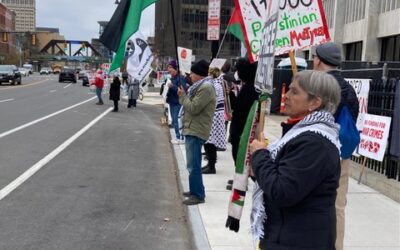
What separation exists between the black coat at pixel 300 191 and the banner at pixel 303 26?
93.1 inches

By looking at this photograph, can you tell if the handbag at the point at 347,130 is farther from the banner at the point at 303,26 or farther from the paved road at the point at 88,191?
the paved road at the point at 88,191

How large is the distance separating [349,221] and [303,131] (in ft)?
12.5

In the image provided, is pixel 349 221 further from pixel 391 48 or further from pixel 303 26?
pixel 391 48

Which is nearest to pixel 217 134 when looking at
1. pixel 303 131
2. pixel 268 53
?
pixel 268 53

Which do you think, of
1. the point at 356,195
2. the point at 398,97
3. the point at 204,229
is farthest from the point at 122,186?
the point at 398,97

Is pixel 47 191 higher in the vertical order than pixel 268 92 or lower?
lower

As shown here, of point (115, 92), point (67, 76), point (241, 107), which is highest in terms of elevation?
point (241, 107)

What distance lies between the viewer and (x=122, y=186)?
26.2 ft

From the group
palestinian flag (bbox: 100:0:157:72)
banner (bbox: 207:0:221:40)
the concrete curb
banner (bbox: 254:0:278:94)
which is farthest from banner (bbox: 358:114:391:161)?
banner (bbox: 207:0:221:40)

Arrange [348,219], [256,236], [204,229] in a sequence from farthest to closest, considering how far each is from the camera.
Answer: [348,219], [204,229], [256,236]

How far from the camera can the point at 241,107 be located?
672 centimetres

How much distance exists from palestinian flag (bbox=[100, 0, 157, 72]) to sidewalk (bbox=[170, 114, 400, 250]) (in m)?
2.21

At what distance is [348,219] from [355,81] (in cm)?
352

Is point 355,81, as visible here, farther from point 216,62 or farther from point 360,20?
point 360,20
